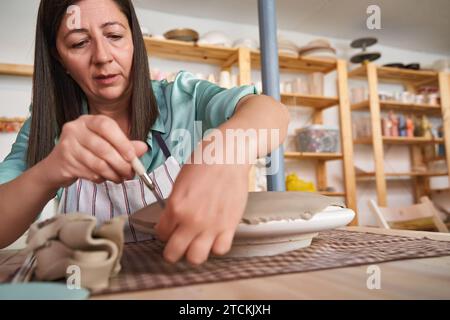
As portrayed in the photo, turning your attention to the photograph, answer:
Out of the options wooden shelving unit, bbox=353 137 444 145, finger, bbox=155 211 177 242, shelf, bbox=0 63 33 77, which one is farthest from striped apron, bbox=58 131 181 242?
wooden shelving unit, bbox=353 137 444 145

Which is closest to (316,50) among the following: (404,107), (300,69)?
(300,69)

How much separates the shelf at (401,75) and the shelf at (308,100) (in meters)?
0.44

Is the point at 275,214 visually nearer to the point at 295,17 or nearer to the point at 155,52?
the point at 155,52

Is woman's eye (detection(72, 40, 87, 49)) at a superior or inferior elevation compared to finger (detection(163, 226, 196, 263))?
superior

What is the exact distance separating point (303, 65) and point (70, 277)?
3.01m

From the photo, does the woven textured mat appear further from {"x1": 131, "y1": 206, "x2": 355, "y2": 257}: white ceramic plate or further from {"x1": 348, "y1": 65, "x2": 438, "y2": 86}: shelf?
{"x1": 348, "y1": 65, "x2": 438, "y2": 86}: shelf

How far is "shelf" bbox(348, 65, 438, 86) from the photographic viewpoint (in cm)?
326

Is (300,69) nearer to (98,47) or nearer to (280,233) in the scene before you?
(98,47)

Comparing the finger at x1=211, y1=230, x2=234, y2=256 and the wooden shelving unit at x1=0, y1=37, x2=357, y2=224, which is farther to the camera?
the wooden shelving unit at x1=0, y1=37, x2=357, y2=224

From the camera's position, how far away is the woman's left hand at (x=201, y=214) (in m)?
0.39

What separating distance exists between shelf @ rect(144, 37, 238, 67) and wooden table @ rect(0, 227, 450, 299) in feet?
7.95

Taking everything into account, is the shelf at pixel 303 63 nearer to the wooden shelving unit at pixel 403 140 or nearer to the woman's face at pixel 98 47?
the wooden shelving unit at pixel 403 140

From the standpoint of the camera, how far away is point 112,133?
1.50ft

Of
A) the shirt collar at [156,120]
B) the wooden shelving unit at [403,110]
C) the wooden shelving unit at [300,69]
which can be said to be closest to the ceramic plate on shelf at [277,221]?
the shirt collar at [156,120]
